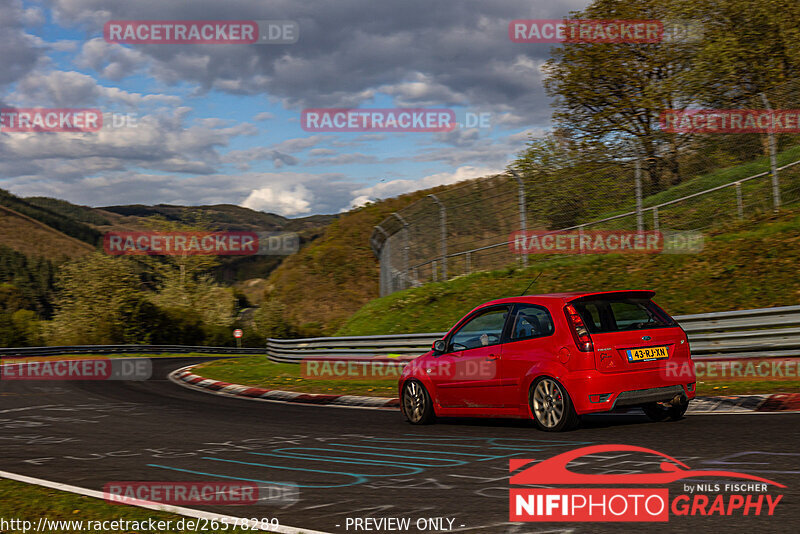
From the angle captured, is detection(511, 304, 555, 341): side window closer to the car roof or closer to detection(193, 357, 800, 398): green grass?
the car roof

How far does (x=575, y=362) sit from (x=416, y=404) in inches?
112

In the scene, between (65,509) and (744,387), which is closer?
(65,509)

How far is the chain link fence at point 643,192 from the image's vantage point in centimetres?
1822

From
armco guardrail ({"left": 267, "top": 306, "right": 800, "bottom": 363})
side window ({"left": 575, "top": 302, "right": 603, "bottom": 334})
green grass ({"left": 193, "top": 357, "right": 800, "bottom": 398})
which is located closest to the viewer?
side window ({"left": 575, "top": 302, "right": 603, "bottom": 334})

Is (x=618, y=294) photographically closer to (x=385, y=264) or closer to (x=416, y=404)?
(x=416, y=404)

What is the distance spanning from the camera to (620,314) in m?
8.54

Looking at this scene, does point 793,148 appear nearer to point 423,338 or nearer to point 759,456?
point 423,338

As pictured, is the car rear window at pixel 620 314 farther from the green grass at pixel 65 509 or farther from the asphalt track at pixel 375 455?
A: the green grass at pixel 65 509

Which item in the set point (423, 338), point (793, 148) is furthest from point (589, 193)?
point (423, 338)

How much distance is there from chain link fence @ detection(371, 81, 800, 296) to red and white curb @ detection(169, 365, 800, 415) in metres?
8.44

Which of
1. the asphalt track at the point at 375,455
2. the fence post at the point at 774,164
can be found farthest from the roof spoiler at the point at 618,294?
the fence post at the point at 774,164

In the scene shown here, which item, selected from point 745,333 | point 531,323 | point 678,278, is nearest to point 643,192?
point 678,278

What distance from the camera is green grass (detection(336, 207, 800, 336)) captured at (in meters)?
15.7

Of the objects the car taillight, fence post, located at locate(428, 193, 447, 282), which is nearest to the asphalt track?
the car taillight
